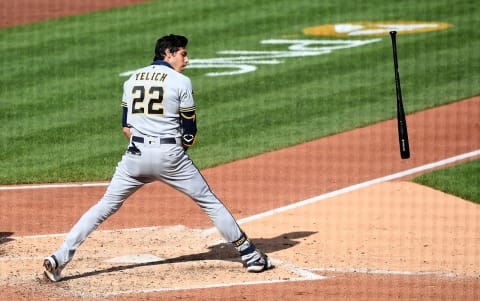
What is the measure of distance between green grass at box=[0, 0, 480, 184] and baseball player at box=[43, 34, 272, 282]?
4392 millimetres

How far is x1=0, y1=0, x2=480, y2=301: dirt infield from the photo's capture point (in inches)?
327

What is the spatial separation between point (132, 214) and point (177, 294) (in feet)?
10.4

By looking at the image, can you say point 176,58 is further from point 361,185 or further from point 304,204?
point 361,185

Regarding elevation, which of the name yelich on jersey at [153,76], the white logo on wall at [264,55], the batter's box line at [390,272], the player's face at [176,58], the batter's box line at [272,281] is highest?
the player's face at [176,58]

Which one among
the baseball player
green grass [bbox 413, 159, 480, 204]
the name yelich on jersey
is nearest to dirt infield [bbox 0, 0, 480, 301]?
green grass [bbox 413, 159, 480, 204]

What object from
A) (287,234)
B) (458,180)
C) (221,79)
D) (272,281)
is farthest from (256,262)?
(221,79)

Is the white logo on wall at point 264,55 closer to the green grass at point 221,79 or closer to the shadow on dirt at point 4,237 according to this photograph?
the green grass at point 221,79

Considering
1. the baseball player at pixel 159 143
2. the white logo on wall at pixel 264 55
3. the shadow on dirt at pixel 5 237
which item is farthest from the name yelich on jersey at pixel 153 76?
the white logo on wall at pixel 264 55

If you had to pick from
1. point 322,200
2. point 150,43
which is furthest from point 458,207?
point 150,43

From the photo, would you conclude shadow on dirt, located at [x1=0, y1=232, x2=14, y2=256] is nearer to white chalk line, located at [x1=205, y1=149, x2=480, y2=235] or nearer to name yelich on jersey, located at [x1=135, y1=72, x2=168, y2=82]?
white chalk line, located at [x1=205, y1=149, x2=480, y2=235]

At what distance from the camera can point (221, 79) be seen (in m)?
17.9

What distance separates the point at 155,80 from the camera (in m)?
8.43

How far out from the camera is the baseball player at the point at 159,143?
8.41 meters

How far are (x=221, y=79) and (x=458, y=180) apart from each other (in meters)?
6.53
